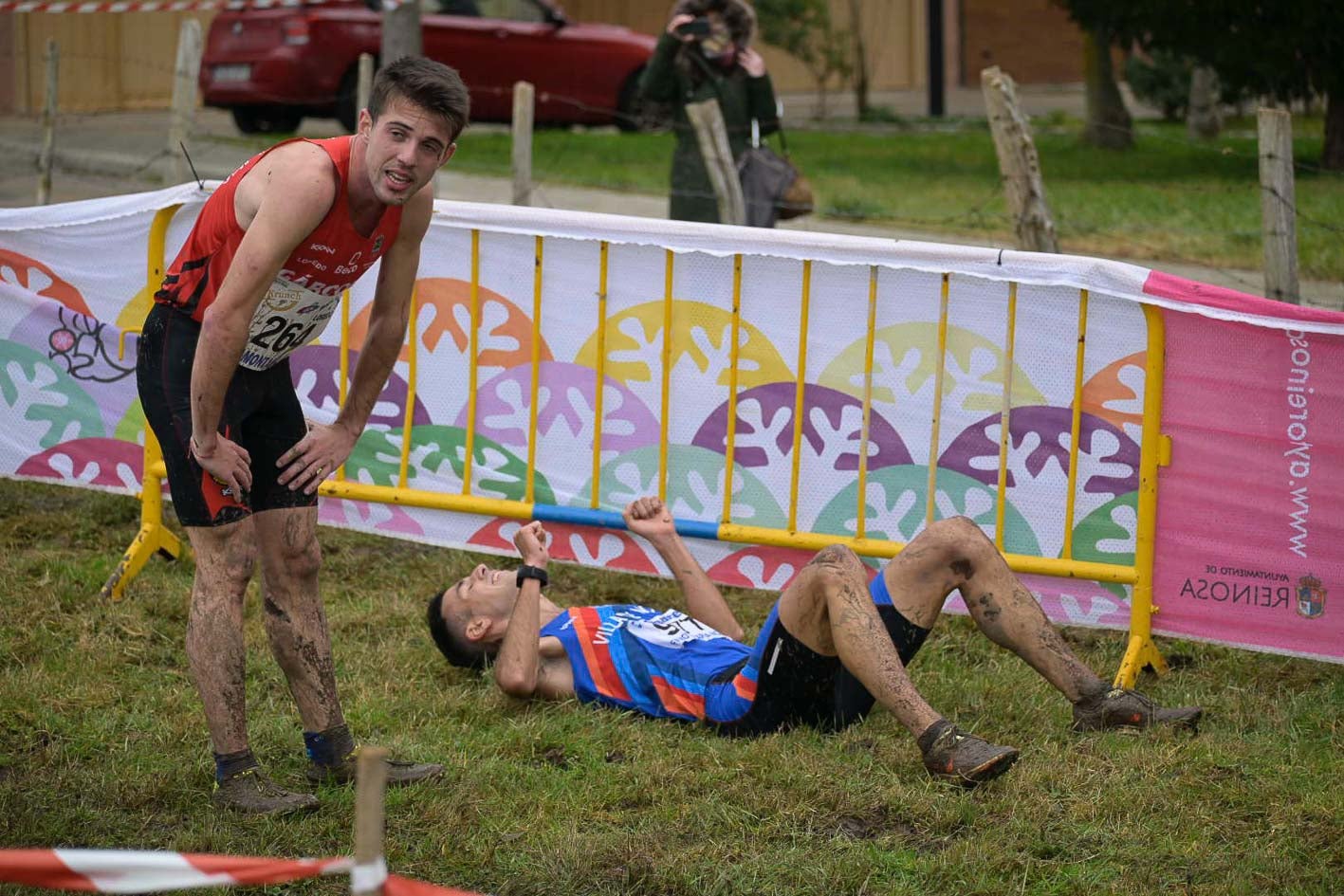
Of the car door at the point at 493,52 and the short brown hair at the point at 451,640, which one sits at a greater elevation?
the car door at the point at 493,52

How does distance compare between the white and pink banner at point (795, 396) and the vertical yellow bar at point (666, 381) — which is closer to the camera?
the white and pink banner at point (795, 396)

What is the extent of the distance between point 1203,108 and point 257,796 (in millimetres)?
19382

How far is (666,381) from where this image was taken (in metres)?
5.73

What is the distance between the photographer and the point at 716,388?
5746mm

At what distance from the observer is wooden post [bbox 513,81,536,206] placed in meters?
9.36

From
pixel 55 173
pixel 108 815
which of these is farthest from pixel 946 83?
pixel 108 815

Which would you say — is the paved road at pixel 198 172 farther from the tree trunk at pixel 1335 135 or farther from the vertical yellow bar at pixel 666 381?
the tree trunk at pixel 1335 135

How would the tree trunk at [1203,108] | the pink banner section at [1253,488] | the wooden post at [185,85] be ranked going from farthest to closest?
the tree trunk at [1203,108] < the wooden post at [185,85] < the pink banner section at [1253,488]

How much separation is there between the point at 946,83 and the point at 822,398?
2741 centimetres

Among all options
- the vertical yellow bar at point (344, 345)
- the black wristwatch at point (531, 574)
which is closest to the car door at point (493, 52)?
the vertical yellow bar at point (344, 345)

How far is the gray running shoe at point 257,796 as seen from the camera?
4.05m

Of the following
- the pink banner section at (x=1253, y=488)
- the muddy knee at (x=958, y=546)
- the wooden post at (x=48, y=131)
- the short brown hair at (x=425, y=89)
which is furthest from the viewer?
the wooden post at (x=48, y=131)

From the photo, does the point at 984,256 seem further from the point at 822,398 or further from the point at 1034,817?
the point at 1034,817

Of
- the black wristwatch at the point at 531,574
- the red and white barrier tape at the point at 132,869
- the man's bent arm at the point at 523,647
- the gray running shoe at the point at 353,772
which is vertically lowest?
the gray running shoe at the point at 353,772
